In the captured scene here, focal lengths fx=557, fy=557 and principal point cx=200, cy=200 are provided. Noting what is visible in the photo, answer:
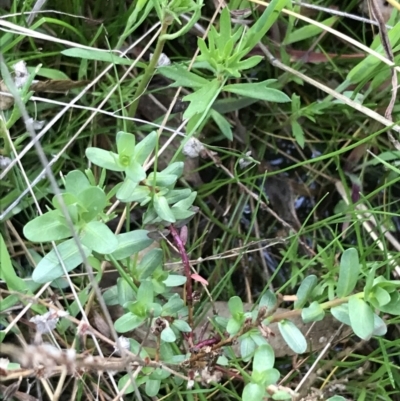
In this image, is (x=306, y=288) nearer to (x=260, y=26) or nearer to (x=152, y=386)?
(x=152, y=386)

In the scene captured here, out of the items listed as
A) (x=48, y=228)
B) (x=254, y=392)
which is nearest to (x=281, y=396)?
(x=254, y=392)

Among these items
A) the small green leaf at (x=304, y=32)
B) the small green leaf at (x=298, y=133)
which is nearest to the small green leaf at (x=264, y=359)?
the small green leaf at (x=298, y=133)

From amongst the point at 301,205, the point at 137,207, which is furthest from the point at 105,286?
the point at 301,205

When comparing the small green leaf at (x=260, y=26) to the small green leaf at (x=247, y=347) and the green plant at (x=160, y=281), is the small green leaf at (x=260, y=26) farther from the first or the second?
the small green leaf at (x=247, y=347)

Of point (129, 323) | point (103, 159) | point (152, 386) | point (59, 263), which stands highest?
point (103, 159)

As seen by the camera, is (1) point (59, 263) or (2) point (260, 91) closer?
(1) point (59, 263)

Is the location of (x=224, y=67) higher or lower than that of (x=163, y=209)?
higher

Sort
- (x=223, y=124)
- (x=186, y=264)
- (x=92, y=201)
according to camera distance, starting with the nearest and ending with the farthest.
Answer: (x=92, y=201) < (x=186, y=264) < (x=223, y=124)
